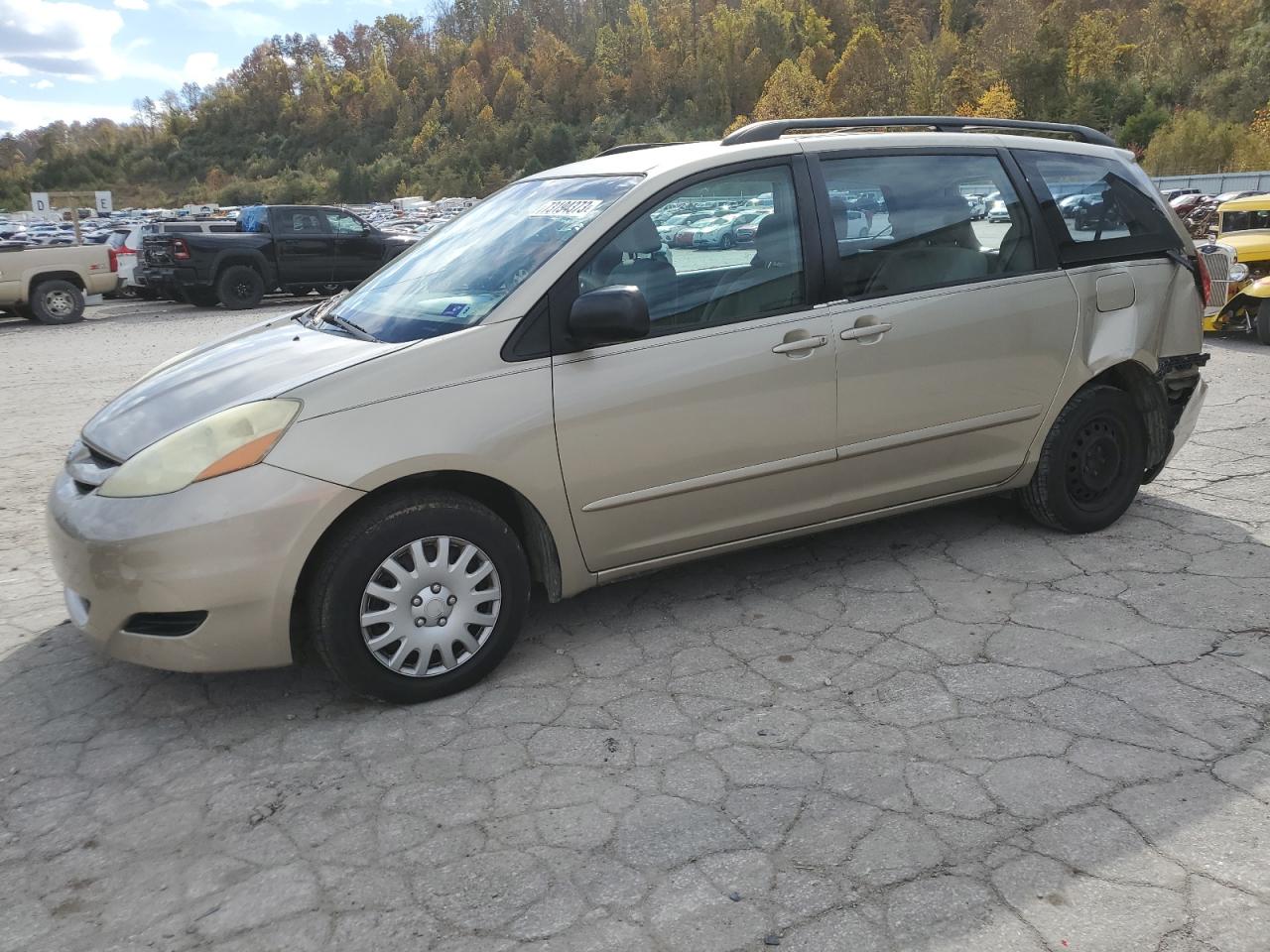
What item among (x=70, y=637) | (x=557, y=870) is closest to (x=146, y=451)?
(x=70, y=637)

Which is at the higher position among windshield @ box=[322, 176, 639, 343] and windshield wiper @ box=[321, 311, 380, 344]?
windshield @ box=[322, 176, 639, 343]

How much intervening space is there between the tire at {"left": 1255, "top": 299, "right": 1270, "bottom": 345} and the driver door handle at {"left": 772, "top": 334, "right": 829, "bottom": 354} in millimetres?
8081

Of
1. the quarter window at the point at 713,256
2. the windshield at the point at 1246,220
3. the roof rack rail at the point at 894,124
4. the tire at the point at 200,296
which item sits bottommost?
the tire at the point at 200,296

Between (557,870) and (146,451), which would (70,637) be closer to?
(146,451)

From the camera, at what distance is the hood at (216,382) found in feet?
10.8

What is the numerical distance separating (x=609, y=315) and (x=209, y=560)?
1.39 m

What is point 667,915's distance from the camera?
2328 mm

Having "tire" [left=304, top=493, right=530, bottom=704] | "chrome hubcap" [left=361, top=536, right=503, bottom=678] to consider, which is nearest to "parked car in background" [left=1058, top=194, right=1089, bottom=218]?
"tire" [left=304, top=493, right=530, bottom=704]

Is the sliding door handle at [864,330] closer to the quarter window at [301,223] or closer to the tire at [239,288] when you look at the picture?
the tire at [239,288]

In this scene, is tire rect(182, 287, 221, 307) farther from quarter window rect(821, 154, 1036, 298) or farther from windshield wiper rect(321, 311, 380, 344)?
quarter window rect(821, 154, 1036, 298)

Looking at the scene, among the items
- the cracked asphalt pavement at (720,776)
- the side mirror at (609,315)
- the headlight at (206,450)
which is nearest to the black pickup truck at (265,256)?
the cracked asphalt pavement at (720,776)

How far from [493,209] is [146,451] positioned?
171 centimetres

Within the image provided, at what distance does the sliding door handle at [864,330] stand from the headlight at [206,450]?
1.94 metres

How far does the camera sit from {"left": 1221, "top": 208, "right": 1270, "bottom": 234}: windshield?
429 inches
